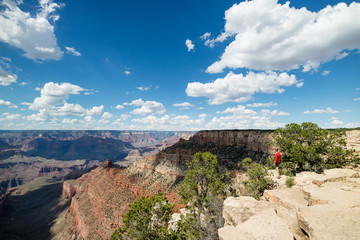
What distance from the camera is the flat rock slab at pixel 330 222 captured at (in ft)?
22.0

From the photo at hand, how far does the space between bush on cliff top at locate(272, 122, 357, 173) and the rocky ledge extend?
6.53m

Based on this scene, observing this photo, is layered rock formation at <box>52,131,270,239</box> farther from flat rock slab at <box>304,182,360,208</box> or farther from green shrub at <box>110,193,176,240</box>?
flat rock slab at <box>304,182,360,208</box>

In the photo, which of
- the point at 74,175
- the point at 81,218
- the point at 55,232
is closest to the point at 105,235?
the point at 81,218

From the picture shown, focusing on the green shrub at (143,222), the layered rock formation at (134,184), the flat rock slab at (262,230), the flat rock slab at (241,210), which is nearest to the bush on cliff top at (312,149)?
the flat rock slab at (241,210)

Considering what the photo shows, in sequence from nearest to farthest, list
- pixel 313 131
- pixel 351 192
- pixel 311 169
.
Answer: pixel 351 192 < pixel 311 169 < pixel 313 131

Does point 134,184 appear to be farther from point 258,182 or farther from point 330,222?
point 330,222

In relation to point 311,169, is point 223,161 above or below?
below

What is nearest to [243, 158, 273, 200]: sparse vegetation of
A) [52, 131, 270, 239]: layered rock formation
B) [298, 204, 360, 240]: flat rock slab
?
[298, 204, 360, 240]: flat rock slab

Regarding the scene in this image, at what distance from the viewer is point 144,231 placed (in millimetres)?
14578

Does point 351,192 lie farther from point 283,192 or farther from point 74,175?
point 74,175

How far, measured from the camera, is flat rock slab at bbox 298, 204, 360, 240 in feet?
22.0

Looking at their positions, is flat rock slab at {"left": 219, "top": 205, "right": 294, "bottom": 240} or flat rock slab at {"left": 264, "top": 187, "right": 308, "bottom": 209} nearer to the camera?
flat rock slab at {"left": 219, "top": 205, "right": 294, "bottom": 240}

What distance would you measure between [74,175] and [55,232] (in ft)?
279

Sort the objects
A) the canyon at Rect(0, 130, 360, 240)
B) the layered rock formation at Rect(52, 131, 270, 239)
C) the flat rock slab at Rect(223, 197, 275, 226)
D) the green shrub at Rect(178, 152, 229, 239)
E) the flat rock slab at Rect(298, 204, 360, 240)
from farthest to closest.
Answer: the layered rock formation at Rect(52, 131, 270, 239) → the canyon at Rect(0, 130, 360, 240) → the green shrub at Rect(178, 152, 229, 239) → the flat rock slab at Rect(223, 197, 275, 226) → the flat rock slab at Rect(298, 204, 360, 240)
